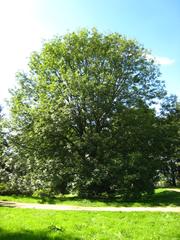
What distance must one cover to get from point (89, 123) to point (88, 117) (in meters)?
1.08

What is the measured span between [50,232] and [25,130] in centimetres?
1640

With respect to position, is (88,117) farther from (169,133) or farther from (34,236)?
(34,236)

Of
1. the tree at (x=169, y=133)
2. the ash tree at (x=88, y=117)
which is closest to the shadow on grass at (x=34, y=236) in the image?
the ash tree at (x=88, y=117)

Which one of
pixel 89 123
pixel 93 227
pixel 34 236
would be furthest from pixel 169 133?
pixel 34 236

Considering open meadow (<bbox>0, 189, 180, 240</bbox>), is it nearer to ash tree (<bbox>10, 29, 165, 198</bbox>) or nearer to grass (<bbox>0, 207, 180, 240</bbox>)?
grass (<bbox>0, 207, 180, 240</bbox>)

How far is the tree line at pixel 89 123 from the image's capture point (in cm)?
2339

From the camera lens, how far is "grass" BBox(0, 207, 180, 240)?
942 centimetres

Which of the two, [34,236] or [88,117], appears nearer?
[34,236]

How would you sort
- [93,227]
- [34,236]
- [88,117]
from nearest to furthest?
[34,236] → [93,227] → [88,117]

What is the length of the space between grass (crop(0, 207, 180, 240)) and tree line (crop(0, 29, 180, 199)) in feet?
30.6

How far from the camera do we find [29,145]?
25125 millimetres

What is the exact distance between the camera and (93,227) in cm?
1068

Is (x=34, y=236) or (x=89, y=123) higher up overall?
(x=89, y=123)

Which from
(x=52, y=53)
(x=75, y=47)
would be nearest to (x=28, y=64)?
(x=52, y=53)
